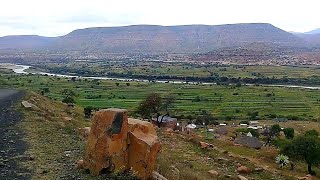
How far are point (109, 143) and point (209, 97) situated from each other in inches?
3943

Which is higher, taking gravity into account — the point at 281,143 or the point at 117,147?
the point at 117,147

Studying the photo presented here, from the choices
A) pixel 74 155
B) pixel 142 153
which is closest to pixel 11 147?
pixel 74 155

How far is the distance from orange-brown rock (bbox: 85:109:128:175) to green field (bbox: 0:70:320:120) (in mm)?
66559

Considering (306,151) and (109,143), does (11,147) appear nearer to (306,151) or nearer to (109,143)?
(109,143)

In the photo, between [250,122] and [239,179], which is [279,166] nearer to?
[239,179]

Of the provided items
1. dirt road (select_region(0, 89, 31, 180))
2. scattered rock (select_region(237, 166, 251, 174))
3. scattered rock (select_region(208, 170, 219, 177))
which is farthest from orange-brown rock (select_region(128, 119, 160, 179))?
scattered rock (select_region(237, 166, 251, 174))

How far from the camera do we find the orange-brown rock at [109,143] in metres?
15.4

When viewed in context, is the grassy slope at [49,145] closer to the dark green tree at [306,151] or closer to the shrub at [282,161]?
the shrub at [282,161]

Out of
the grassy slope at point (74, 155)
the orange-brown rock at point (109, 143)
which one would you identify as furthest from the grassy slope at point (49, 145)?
the orange-brown rock at point (109, 143)

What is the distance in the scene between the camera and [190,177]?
1966 cm

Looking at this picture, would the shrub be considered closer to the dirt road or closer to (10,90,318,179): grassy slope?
(10,90,318,179): grassy slope

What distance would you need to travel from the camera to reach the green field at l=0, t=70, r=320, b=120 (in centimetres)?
9388

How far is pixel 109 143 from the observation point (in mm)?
15328

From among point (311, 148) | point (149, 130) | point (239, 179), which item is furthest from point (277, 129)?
point (149, 130)
